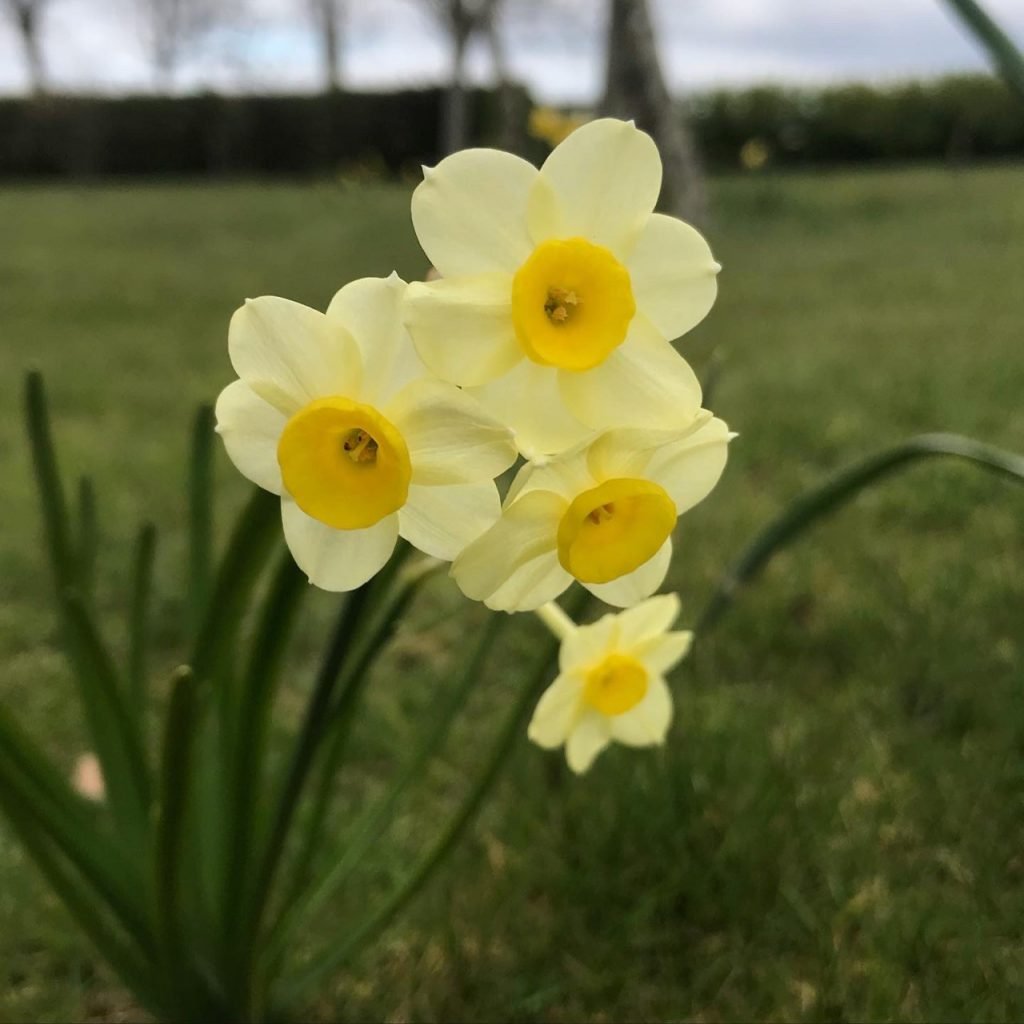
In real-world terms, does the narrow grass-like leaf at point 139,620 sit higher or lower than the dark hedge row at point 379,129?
higher

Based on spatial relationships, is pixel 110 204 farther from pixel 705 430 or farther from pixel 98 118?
pixel 705 430

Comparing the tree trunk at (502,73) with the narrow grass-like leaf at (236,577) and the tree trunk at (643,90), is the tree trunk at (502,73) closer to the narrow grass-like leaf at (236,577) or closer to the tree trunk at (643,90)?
the tree trunk at (643,90)

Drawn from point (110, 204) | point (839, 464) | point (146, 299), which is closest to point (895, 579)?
point (839, 464)

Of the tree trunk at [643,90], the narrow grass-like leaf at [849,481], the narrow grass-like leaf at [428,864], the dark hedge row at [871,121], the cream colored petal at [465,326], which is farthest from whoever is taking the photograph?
the dark hedge row at [871,121]

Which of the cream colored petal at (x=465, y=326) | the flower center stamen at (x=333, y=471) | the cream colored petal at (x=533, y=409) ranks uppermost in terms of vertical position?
the cream colored petal at (x=465, y=326)

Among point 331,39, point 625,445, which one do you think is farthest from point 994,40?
point 331,39

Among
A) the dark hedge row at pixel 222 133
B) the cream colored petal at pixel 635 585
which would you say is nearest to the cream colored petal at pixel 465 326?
the cream colored petal at pixel 635 585
